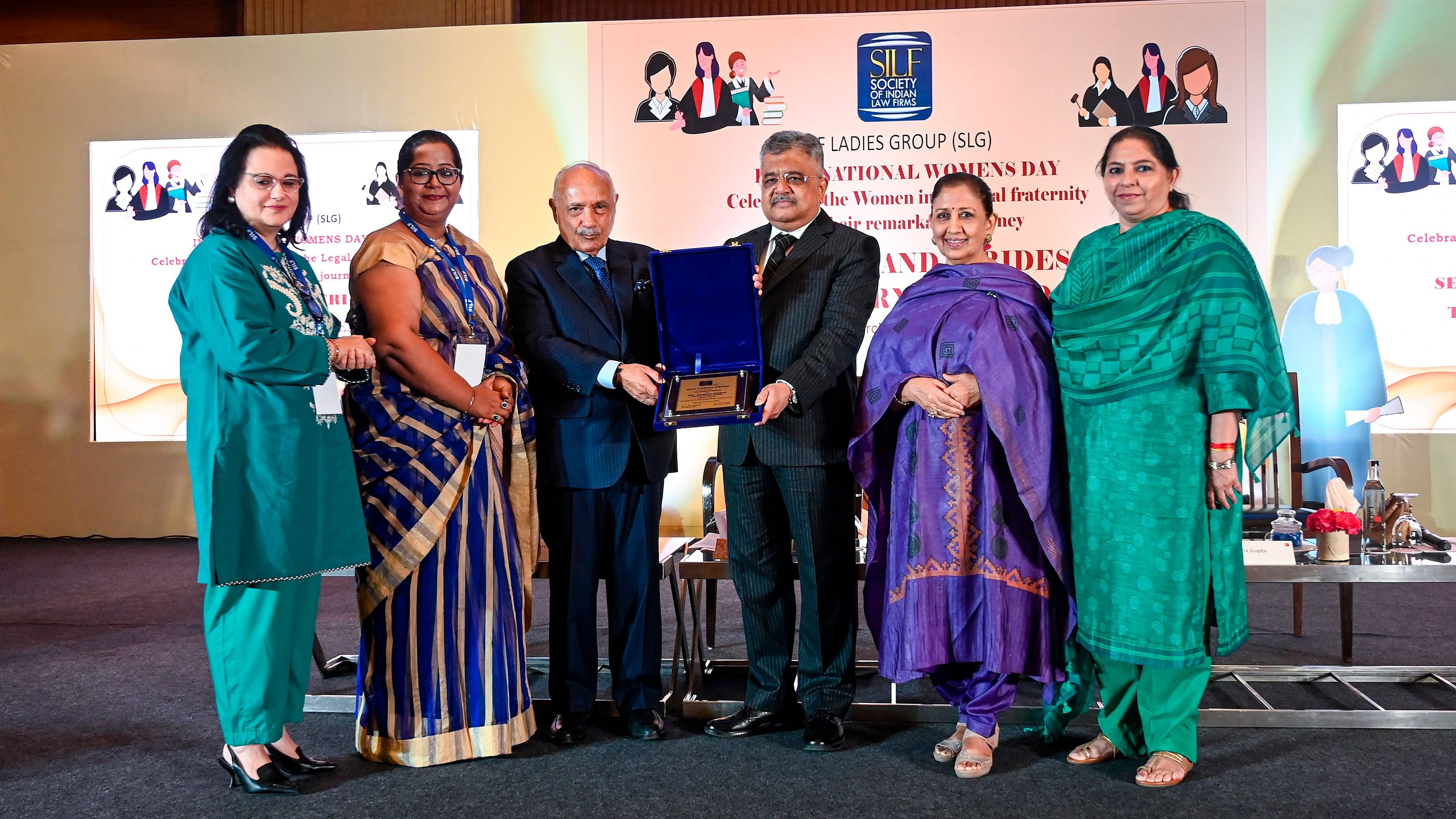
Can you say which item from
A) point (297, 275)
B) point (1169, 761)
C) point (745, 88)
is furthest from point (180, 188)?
point (1169, 761)

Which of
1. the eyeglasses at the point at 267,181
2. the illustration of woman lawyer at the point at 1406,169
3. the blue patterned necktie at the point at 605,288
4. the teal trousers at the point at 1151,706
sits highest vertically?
the illustration of woman lawyer at the point at 1406,169

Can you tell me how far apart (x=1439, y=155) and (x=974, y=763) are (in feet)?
17.5

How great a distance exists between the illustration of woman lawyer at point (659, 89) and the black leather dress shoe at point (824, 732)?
437 cm

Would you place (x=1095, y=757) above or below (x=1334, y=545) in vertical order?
below

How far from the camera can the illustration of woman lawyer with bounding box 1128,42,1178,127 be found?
5961 mm

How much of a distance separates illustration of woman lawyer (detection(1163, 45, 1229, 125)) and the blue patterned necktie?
174 inches

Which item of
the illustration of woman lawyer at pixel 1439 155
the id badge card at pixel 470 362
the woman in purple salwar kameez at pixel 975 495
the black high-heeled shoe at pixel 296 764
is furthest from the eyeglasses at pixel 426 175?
the illustration of woman lawyer at pixel 1439 155

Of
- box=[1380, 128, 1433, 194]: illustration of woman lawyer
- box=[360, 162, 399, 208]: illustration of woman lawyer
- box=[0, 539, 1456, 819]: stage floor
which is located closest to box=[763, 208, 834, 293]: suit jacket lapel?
box=[0, 539, 1456, 819]: stage floor

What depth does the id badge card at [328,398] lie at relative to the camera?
8.09ft

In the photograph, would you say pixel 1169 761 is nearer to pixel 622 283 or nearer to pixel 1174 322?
pixel 1174 322

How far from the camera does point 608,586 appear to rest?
2889 mm

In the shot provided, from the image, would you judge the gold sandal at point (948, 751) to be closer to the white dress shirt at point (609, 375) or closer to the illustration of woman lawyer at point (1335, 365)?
the white dress shirt at point (609, 375)

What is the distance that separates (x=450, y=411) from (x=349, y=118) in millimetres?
4615

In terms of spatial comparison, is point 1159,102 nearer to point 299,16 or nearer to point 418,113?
point 418,113
